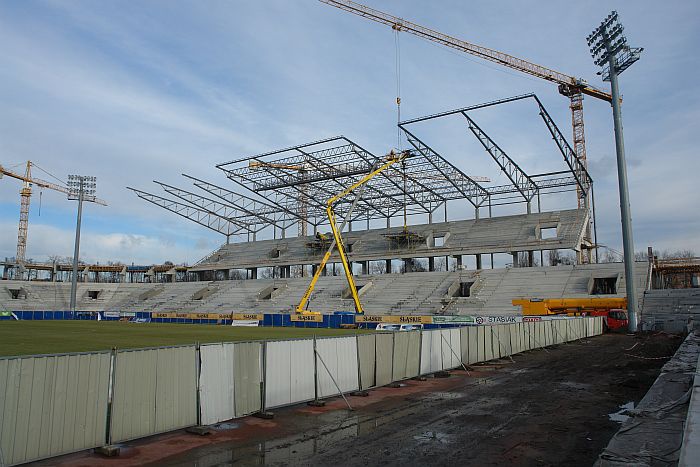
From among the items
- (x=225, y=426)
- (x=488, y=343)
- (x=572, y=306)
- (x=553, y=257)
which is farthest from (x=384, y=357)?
(x=553, y=257)

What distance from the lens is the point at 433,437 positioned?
9.46 meters

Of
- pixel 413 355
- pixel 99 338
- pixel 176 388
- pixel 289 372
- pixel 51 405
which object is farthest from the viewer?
pixel 99 338

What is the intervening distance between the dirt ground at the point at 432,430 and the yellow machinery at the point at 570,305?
26795 millimetres

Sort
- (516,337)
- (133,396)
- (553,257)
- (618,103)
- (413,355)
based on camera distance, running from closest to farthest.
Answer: (133,396) < (413,355) < (516,337) < (618,103) < (553,257)

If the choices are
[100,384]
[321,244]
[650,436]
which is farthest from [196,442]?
[321,244]

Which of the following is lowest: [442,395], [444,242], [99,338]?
[442,395]

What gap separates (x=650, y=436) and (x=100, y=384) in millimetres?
9082

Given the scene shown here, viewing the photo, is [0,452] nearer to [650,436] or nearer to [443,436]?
[443,436]

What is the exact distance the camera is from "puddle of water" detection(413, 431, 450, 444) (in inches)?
364

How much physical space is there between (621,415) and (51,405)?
37.7ft

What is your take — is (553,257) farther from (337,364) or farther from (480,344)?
(337,364)

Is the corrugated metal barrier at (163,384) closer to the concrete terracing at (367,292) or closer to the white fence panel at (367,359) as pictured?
the white fence panel at (367,359)

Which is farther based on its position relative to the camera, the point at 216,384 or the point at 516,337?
the point at 516,337

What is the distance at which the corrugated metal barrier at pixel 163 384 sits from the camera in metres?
7.66
